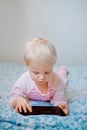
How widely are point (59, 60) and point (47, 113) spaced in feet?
3.64

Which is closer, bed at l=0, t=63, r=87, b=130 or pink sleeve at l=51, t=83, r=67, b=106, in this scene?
bed at l=0, t=63, r=87, b=130

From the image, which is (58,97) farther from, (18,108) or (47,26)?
(47,26)

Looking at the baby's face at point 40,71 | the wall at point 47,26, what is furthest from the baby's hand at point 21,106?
the wall at point 47,26

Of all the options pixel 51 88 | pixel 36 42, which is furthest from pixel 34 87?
pixel 36 42

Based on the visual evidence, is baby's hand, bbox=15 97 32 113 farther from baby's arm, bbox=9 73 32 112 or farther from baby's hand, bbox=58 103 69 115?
baby's hand, bbox=58 103 69 115

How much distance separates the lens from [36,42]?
1.24 metres

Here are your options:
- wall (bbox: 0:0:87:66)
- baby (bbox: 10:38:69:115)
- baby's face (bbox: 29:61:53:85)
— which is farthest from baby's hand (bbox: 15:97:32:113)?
wall (bbox: 0:0:87:66)

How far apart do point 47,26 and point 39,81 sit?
100 cm

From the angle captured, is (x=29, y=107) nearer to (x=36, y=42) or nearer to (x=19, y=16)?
(x=36, y=42)

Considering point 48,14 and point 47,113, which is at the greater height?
point 48,14

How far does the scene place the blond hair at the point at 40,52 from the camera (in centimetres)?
119

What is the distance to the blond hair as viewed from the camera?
3.89 feet

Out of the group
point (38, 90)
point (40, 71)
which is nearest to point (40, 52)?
point (40, 71)

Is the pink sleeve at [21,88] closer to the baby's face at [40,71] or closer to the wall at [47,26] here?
the baby's face at [40,71]
